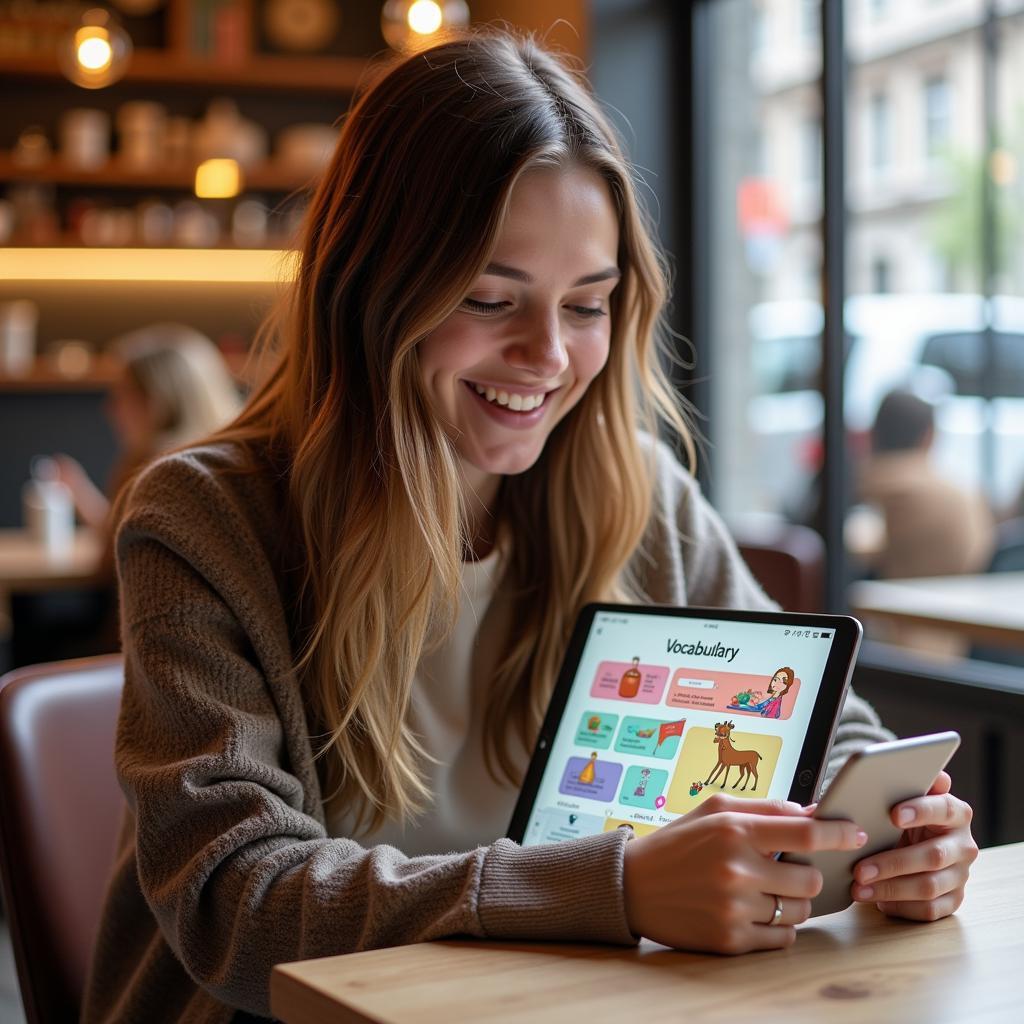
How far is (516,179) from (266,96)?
4.49m

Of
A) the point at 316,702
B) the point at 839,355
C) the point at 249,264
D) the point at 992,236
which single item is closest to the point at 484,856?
the point at 316,702

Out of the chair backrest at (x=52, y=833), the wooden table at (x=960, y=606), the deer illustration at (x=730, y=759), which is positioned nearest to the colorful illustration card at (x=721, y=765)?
the deer illustration at (x=730, y=759)

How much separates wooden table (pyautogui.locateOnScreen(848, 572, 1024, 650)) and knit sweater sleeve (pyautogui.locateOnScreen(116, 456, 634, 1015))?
1.61 m

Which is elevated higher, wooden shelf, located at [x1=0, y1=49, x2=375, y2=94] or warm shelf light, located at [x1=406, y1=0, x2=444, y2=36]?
wooden shelf, located at [x1=0, y1=49, x2=375, y2=94]

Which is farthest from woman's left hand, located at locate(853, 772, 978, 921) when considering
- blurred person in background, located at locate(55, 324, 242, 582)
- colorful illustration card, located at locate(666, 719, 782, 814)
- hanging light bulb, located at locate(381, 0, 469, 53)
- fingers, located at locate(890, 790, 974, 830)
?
blurred person in background, located at locate(55, 324, 242, 582)

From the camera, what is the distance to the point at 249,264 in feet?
17.8

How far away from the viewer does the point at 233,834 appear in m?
1.05

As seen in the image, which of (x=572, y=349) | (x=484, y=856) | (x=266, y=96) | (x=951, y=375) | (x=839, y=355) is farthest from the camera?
(x=266, y=96)

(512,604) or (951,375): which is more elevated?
(951,375)

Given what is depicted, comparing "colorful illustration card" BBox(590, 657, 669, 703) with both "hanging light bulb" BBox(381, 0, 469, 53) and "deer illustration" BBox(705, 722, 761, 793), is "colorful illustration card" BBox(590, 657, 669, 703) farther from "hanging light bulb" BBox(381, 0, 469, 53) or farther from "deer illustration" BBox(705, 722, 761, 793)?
"hanging light bulb" BBox(381, 0, 469, 53)

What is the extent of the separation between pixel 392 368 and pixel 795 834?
58 cm

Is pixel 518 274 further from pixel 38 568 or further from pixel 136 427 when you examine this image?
pixel 136 427

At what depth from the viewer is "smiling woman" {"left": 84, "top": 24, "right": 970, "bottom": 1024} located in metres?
1.07

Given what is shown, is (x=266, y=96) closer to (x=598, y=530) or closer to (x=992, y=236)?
(x=992, y=236)
